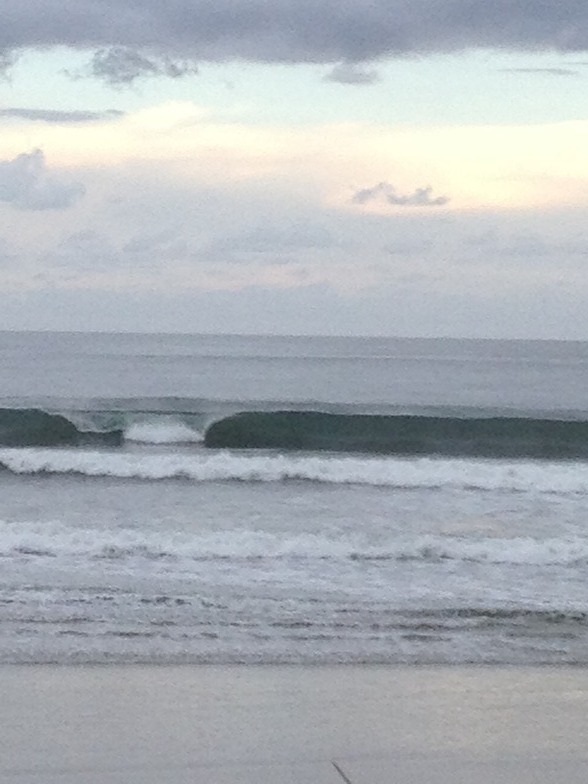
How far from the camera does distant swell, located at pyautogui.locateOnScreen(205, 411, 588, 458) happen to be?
987 inches

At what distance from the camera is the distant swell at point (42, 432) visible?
25016 millimetres

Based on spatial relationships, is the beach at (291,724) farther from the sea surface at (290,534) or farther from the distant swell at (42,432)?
the distant swell at (42,432)

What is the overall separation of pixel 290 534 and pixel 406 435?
14.1 meters

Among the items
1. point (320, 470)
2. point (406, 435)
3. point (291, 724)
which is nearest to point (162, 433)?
point (406, 435)

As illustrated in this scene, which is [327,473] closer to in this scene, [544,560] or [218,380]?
[544,560]

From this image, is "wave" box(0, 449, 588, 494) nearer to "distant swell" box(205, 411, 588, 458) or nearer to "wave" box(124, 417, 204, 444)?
→ "distant swell" box(205, 411, 588, 458)

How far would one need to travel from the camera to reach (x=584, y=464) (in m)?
21.4

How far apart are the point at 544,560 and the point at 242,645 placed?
187 inches

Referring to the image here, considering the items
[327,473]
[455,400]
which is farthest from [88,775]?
[455,400]

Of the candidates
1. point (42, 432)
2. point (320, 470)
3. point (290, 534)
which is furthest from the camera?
point (42, 432)

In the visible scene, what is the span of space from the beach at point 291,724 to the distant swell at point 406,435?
18.5 meters

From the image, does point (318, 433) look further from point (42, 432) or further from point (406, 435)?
point (42, 432)

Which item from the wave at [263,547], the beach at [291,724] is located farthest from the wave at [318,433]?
the beach at [291,724]

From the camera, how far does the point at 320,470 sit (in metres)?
19.4
